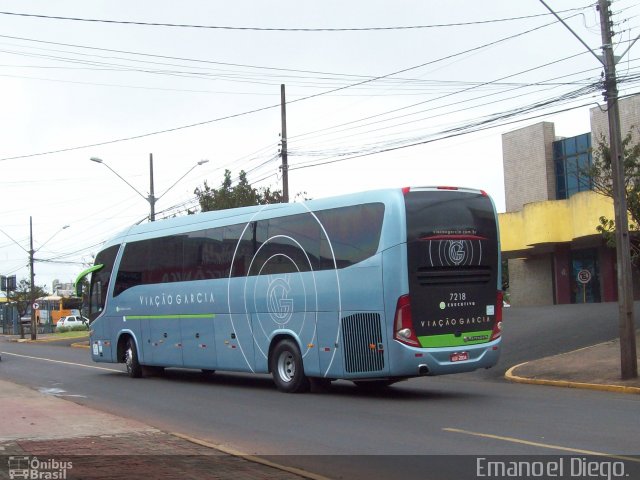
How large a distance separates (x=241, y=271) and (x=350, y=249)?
11.4 feet

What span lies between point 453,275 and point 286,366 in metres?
4.18

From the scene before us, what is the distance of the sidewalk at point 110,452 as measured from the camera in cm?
762

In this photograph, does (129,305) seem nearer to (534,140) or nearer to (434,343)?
(434,343)

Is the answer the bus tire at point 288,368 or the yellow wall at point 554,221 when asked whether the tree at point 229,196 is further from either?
the bus tire at point 288,368

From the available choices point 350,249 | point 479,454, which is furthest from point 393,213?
point 479,454

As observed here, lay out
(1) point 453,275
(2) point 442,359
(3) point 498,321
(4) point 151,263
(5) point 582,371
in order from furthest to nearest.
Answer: (4) point 151,263 < (5) point 582,371 < (3) point 498,321 < (1) point 453,275 < (2) point 442,359

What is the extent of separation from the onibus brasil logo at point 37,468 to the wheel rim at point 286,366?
772 cm

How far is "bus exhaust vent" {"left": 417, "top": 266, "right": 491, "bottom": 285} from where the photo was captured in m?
13.4

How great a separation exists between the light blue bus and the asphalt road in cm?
79

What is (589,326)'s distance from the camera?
24.8 metres

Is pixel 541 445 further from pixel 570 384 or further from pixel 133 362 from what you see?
pixel 133 362

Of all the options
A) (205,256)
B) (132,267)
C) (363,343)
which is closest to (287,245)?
(363,343)

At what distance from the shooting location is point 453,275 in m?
13.8

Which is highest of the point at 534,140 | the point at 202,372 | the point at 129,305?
the point at 534,140
